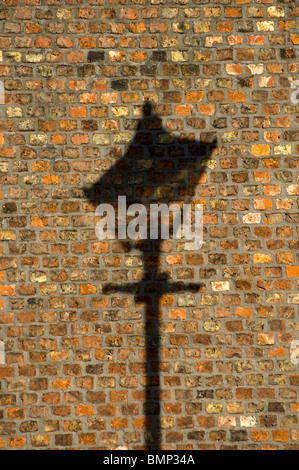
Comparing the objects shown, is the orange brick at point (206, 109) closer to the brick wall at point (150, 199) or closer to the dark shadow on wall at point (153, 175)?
the brick wall at point (150, 199)

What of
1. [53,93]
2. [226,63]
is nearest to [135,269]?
[53,93]

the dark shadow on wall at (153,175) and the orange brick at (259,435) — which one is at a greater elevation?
the dark shadow on wall at (153,175)

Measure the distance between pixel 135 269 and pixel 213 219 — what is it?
2.03ft

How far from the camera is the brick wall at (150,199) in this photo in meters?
2.81

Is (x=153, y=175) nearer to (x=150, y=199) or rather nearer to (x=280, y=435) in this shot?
(x=150, y=199)

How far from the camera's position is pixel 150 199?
→ 2877 mm

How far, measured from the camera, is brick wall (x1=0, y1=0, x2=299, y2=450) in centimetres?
281

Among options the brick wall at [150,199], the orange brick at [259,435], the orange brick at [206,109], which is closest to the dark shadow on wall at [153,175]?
the brick wall at [150,199]

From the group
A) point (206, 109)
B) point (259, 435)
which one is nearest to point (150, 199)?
point (206, 109)

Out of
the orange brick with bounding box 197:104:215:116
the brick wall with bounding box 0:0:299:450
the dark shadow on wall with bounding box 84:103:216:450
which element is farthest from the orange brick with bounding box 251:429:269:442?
the orange brick with bounding box 197:104:215:116

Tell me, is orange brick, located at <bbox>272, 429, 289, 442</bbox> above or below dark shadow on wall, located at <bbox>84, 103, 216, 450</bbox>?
below

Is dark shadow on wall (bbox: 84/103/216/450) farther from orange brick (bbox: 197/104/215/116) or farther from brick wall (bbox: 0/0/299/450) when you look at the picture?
orange brick (bbox: 197/104/215/116)

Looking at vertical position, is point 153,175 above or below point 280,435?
above

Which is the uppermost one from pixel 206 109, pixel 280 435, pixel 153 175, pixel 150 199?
pixel 206 109
